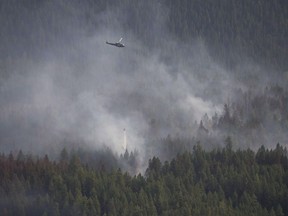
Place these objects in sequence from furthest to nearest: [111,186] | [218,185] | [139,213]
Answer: [218,185]
[111,186]
[139,213]

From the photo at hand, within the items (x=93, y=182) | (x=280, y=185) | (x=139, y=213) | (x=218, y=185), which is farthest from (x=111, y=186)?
(x=280, y=185)

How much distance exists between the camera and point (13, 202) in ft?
571

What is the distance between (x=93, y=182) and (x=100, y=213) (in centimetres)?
1772

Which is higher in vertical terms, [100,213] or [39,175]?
[39,175]

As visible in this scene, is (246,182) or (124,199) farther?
(246,182)

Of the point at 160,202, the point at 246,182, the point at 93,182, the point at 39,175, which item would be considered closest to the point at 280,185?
the point at 246,182

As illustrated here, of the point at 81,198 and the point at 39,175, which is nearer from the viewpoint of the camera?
the point at 81,198

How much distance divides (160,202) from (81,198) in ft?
65.7

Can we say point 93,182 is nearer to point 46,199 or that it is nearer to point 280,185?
point 46,199

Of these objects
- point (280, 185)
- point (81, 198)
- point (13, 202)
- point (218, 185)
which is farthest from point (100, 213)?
point (280, 185)

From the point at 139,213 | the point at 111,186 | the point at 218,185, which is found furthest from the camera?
the point at 218,185

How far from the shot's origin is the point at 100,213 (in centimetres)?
17088

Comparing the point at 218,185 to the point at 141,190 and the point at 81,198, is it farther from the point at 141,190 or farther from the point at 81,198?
the point at 81,198

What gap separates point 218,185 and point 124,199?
33155 mm
